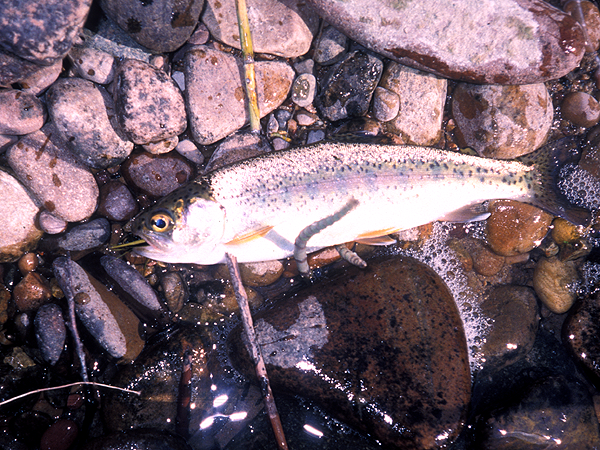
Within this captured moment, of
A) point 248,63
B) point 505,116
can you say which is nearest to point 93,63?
point 248,63

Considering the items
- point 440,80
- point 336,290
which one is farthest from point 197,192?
point 440,80

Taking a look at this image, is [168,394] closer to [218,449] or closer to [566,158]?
[218,449]

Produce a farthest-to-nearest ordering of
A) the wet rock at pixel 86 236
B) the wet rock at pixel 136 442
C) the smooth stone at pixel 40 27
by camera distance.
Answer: the wet rock at pixel 86 236 < the wet rock at pixel 136 442 < the smooth stone at pixel 40 27

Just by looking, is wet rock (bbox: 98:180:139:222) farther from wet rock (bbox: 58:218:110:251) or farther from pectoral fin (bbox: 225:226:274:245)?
pectoral fin (bbox: 225:226:274:245)

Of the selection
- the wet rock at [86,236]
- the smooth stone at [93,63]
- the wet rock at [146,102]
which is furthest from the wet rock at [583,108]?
the wet rock at [86,236]

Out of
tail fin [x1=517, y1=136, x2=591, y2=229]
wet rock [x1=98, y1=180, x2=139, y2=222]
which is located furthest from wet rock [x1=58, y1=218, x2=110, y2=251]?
tail fin [x1=517, y1=136, x2=591, y2=229]

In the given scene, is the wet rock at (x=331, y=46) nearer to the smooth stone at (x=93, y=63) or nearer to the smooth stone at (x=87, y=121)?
the smooth stone at (x=93, y=63)
